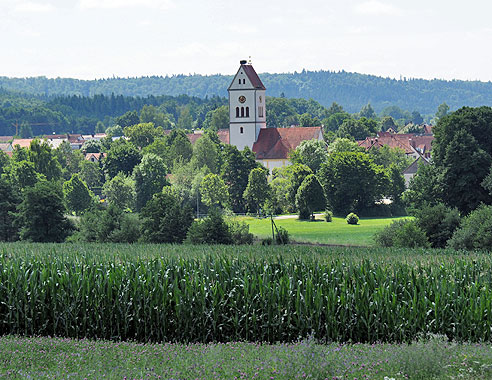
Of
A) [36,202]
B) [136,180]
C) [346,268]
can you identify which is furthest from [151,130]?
[346,268]

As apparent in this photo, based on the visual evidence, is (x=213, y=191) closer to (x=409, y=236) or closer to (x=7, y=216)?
(x=7, y=216)

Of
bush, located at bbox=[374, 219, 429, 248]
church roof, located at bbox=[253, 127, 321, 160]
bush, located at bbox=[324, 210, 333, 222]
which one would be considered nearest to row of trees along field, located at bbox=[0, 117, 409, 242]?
bush, located at bbox=[324, 210, 333, 222]

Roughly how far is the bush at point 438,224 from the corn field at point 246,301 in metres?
35.0

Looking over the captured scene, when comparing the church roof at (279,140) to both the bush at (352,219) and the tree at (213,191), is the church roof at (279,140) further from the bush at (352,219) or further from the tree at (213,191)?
the bush at (352,219)

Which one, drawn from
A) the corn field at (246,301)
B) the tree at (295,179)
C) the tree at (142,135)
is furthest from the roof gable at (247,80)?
the corn field at (246,301)

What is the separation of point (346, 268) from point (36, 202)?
50206 millimetres

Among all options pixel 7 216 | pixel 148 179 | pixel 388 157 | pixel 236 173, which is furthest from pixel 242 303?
pixel 388 157

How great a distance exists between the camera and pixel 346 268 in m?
25.7

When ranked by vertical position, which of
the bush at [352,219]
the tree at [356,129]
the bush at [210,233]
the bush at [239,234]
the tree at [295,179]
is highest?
the tree at [356,129]

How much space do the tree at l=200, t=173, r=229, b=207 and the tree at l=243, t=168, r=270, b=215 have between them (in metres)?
3.53

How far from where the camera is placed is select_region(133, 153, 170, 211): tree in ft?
400

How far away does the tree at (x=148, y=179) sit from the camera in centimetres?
12194

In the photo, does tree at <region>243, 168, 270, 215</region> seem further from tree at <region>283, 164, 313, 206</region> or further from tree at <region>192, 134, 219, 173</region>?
tree at <region>192, 134, 219, 173</region>

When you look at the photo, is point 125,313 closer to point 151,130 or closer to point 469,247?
point 469,247
